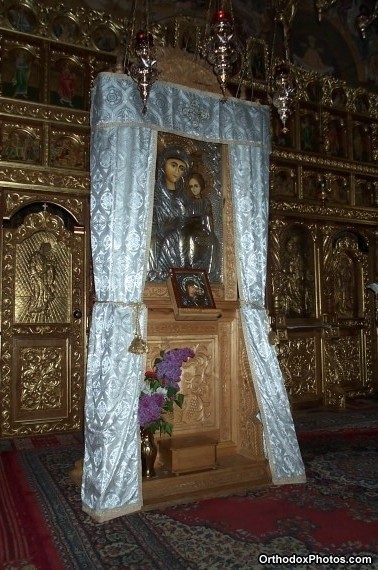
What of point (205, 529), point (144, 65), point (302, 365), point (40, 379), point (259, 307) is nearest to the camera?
point (205, 529)

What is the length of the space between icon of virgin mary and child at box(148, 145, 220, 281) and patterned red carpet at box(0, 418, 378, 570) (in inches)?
67.9

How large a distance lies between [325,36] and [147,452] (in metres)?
7.77

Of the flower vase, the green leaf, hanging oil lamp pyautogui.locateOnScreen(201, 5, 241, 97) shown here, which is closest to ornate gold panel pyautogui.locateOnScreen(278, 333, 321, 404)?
the green leaf

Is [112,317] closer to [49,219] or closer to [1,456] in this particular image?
[1,456]

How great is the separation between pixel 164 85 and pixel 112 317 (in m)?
1.77

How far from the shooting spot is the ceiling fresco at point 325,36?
25.9ft

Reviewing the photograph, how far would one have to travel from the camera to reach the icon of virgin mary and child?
13.2 feet

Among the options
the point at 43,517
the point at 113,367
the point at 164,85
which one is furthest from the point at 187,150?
the point at 43,517

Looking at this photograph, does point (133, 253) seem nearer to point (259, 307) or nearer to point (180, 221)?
point (180, 221)

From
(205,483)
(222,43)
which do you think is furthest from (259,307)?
(222,43)

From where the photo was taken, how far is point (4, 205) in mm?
5727

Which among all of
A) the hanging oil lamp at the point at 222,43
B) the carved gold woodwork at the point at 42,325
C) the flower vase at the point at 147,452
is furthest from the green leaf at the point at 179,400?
the carved gold woodwork at the point at 42,325

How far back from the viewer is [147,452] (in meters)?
3.51

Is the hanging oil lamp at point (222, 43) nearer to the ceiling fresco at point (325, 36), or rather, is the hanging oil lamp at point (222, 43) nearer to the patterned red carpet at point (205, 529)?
the patterned red carpet at point (205, 529)
